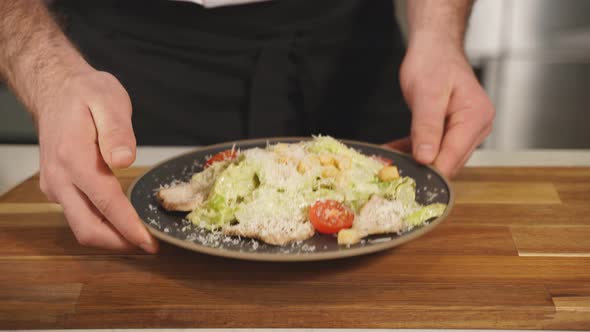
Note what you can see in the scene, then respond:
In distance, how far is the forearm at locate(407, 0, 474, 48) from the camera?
56.7 inches

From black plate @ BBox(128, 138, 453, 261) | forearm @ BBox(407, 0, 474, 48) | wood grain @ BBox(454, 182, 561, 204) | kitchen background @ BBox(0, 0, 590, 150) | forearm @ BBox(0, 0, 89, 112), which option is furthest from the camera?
kitchen background @ BBox(0, 0, 590, 150)

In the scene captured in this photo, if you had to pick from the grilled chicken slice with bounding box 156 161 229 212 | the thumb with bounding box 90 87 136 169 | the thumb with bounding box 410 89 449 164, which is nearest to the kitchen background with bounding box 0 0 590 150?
the thumb with bounding box 410 89 449 164

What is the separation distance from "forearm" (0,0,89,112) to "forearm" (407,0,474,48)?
30.6 inches

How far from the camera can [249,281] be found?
3.21 ft

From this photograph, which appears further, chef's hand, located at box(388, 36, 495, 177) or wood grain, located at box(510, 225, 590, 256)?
chef's hand, located at box(388, 36, 495, 177)

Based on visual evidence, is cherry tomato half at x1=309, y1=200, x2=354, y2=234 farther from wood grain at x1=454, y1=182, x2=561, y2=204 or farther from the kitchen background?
the kitchen background

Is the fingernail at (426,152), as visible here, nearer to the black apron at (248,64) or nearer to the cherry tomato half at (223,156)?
the cherry tomato half at (223,156)

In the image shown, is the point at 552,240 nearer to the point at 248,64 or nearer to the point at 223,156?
the point at 223,156

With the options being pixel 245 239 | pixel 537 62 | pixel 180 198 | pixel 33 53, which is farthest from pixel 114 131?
pixel 537 62

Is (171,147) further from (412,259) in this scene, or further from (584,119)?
(584,119)

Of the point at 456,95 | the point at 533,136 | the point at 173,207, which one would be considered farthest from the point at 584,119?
the point at 173,207

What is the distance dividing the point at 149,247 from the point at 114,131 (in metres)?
0.20

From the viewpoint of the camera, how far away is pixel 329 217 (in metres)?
0.98

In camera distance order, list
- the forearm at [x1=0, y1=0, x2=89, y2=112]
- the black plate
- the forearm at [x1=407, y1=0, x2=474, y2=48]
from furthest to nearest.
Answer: the forearm at [x1=407, y1=0, x2=474, y2=48] → the forearm at [x1=0, y1=0, x2=89, y2=112] → the black plate
